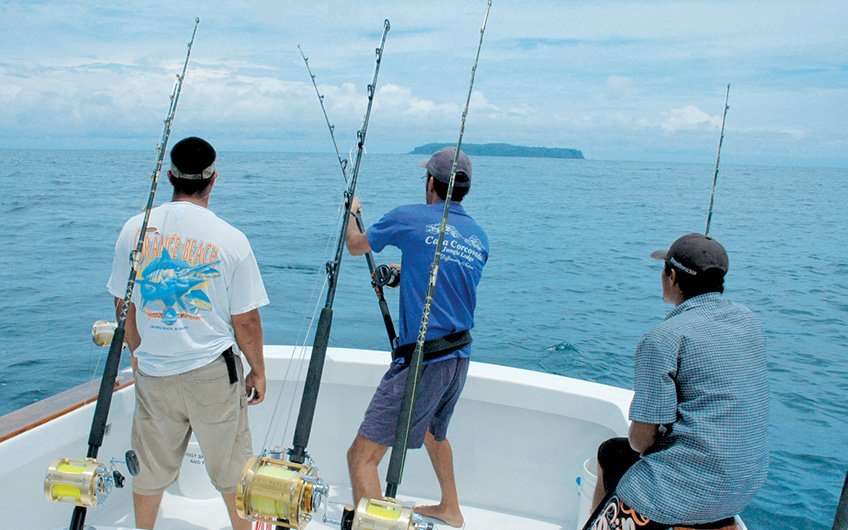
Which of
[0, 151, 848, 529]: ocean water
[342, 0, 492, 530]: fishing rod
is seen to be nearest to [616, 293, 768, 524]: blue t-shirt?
[342, 0, 492, 530]: fishing rod

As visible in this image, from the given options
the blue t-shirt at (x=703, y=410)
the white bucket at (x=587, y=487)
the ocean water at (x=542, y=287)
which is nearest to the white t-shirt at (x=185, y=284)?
the blue t-shirt at (x=703, y=410)

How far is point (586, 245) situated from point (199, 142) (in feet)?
43.9

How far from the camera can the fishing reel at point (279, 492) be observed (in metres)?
1.43

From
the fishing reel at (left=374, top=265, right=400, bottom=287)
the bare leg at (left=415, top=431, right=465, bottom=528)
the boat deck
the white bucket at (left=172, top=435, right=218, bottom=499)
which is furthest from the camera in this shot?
the white bucket at (left=172, top=435, right=218, bottom=499)

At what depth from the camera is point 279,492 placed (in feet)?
4.70

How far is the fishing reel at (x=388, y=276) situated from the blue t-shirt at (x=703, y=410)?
1028 millimetres

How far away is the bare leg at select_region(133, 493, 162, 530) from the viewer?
2.15 metres

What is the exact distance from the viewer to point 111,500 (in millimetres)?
2689

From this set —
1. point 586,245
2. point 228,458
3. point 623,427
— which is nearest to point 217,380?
point 228,458

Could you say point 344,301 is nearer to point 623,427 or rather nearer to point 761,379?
point 623,427

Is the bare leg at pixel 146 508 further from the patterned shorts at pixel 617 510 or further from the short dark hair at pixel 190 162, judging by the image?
the patterned shorts at pixel 617 510

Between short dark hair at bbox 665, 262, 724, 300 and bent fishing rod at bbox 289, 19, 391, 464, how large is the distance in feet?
2.64

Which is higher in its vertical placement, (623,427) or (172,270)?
(172,270)

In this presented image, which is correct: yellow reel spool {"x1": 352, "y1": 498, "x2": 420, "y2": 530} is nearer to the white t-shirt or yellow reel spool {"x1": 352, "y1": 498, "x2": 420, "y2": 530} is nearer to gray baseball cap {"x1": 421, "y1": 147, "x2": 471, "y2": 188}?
the white t-shirt
